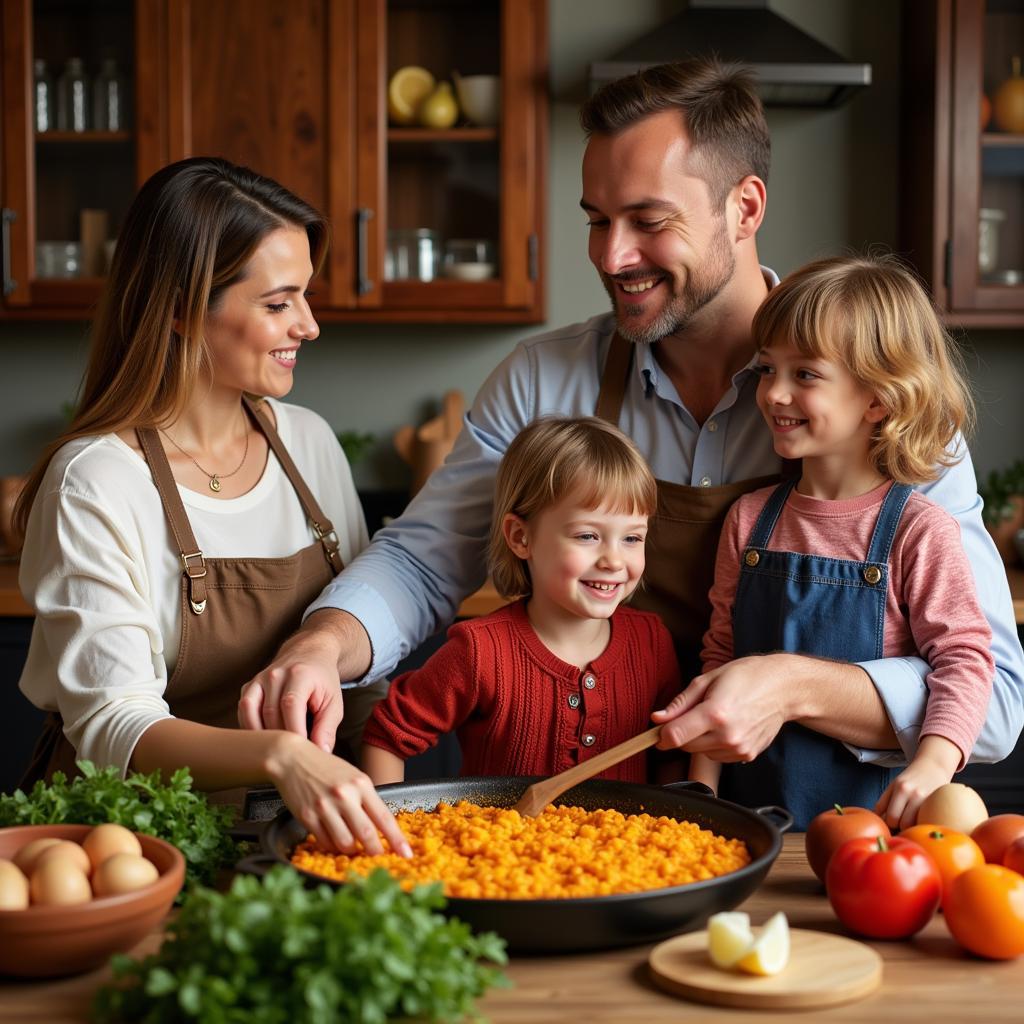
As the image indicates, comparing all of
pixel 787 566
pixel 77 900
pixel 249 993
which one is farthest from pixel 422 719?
pixel 249 993

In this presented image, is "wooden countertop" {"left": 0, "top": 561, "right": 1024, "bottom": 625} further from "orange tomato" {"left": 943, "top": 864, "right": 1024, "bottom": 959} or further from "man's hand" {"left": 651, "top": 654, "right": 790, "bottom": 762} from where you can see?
"orange tomato" {"left": 943, "top": 864, "right": 1024, "bottom": 959}

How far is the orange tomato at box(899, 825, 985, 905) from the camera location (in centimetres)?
121

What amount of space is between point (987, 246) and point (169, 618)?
2374 millimetres

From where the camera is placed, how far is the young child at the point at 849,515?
1746mm

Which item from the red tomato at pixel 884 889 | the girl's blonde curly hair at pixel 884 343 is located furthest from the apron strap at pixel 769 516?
the red tomato at pixel 884 889

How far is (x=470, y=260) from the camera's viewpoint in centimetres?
341

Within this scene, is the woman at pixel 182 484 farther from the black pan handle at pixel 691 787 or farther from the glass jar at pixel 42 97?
the glass jar at pixel 42 97

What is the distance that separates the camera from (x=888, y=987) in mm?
1077

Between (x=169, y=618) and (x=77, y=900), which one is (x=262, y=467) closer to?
(x=169, y=618)

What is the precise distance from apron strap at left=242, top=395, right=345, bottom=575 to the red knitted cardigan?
297 mm

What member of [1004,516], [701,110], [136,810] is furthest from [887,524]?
[1004,516]

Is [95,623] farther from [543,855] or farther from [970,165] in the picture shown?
[970,165]

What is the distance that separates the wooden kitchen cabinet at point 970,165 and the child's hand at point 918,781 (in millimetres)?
1975

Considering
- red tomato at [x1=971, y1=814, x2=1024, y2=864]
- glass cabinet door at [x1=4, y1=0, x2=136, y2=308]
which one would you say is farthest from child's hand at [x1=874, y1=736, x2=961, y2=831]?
glass cabinet door at [x1=4, y1=0, x2=136, y2=308]
